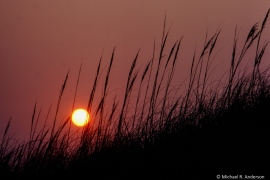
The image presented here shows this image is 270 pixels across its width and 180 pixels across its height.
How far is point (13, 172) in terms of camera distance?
1778mm

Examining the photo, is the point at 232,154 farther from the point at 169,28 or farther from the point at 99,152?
the point at 169,28

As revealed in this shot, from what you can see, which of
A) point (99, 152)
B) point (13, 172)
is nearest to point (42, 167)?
point (13, 172)

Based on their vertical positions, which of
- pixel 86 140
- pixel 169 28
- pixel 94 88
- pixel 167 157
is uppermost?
pixel 169 28

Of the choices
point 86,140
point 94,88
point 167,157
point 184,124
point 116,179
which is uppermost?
point 94,88

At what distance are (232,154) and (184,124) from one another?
0.54 metres

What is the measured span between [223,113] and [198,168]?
58 cm

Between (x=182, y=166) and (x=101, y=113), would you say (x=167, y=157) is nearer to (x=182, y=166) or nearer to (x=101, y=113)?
(x=182, y=166)

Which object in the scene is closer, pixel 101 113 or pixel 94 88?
pixel 94 88

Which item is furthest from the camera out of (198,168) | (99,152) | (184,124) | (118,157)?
(184,124)

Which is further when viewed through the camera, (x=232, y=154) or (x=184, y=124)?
(x=184, y=124)

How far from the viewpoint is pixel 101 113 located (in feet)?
6.88

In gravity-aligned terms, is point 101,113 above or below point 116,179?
above

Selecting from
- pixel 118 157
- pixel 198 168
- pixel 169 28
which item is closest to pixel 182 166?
pixel 198 168

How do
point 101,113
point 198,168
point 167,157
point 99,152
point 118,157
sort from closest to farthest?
point 198,168 → point 167,157 → point 118,157 → point 99,152 → point 101,113
